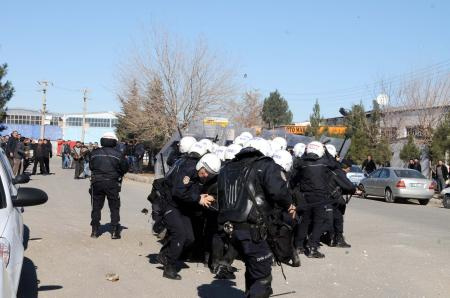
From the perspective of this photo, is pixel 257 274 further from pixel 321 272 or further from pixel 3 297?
pixel 321 272

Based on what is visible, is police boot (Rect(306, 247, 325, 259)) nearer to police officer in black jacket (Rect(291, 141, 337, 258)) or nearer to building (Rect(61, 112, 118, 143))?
police officer in black jacket (Rect(291, 141, 337, 258))

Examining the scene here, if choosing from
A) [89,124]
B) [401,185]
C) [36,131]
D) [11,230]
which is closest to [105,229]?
[11,230]

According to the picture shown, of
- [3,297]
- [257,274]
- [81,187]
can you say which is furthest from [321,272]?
[81,187]

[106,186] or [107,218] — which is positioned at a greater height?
[106,186]

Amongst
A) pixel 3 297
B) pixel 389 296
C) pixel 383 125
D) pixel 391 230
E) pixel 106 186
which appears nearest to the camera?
pixel 3 297

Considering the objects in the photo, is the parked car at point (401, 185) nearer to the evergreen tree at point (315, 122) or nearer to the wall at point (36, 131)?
the evergreen tree at point (315, 122)

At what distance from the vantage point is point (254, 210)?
562 cm

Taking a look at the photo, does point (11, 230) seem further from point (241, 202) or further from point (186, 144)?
point (186, 144)

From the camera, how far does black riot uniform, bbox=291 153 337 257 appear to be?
32.1 feet

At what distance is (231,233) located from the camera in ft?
18.6

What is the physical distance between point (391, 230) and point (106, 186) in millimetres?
6360

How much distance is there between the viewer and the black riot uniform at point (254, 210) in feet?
18.3

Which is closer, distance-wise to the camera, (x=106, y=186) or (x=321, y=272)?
(x=321, y=272)

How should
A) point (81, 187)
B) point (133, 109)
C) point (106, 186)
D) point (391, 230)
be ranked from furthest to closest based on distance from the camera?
point (133, 109), point (81, 187), point (391, 230), point (106, 186)
